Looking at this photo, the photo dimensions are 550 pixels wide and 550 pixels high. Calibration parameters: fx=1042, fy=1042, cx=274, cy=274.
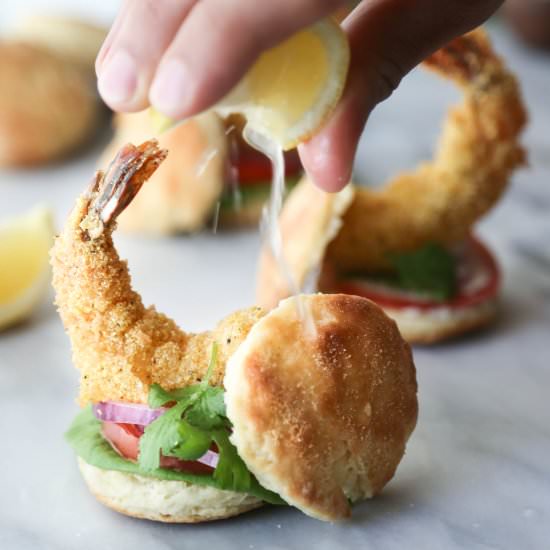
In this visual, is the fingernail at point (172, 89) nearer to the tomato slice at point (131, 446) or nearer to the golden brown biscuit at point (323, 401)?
the golden brown biscuit at point (323, 401)

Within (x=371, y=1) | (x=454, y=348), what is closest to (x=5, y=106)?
(x=454, y=348)

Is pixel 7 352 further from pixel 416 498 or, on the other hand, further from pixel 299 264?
pixel 416 498

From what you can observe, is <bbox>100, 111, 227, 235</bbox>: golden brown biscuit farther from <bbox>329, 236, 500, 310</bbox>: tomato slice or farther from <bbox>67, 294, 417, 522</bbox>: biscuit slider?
<bbox>67, 294, 417, 522</bbox>: biscuit slider

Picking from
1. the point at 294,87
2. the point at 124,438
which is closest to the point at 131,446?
the point at 124,438

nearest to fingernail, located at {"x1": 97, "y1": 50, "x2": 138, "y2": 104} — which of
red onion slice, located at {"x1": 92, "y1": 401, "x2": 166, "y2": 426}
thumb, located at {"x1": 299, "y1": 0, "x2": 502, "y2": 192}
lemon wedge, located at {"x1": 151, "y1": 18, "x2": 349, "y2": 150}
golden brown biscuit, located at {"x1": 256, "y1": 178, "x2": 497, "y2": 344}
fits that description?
lemon wedge, located at {"x1": 151, "y1": 18, "x2": 349, "y2": 150}

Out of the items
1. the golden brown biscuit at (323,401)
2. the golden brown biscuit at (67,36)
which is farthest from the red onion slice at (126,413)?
the golden brown biscuit at (67,36)

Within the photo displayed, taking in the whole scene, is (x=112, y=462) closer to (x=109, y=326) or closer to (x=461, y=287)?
(x=109, y=326)
